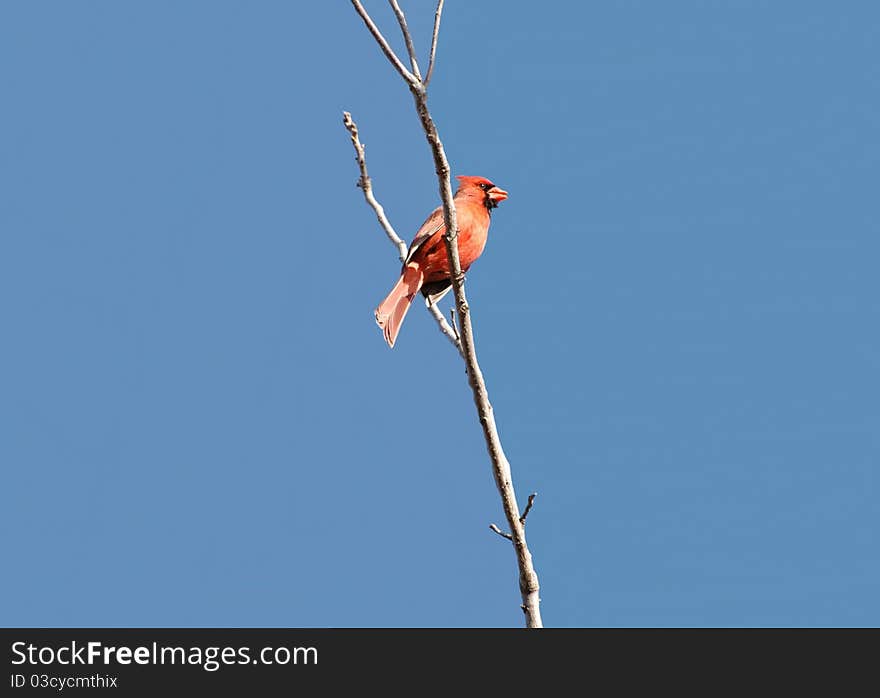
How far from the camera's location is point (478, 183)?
287 inches

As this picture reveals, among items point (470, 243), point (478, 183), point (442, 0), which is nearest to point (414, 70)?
point (442, 0)

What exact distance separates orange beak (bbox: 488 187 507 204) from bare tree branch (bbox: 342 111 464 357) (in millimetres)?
2291

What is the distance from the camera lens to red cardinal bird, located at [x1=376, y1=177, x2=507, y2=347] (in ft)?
19.8

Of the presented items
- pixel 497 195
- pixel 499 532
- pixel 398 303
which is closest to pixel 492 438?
pixel 499 532

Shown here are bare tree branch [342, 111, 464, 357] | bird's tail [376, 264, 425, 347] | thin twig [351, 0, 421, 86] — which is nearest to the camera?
thin twig [351, 0, 421, 86]

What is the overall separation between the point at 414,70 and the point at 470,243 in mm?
3274

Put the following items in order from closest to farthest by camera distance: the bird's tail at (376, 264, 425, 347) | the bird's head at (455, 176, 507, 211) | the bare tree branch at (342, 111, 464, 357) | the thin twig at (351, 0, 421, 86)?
1. the thin twig at (351, 0, 421, 86)
2. the bare tree branch at (342, 111, 464, 357)
3. the bird's tail at (376, 264, 425, 347)
4. the bird's head at (455, 176, 507, 211)

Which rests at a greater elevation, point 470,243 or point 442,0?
point 470,243

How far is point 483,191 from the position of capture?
7.20 meters

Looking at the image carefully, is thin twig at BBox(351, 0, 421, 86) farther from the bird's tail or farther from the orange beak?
the orange beak

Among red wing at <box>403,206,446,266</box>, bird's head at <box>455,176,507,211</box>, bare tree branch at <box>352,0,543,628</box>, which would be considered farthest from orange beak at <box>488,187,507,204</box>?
bare tree branch at <box>352,0,543,628</box>

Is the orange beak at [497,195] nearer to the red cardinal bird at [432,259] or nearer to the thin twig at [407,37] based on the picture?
the red cardinal bird at [432,259]

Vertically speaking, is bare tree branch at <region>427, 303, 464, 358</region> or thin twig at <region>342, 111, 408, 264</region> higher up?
thin twig at <region>342, 111, 408, 264</region>
